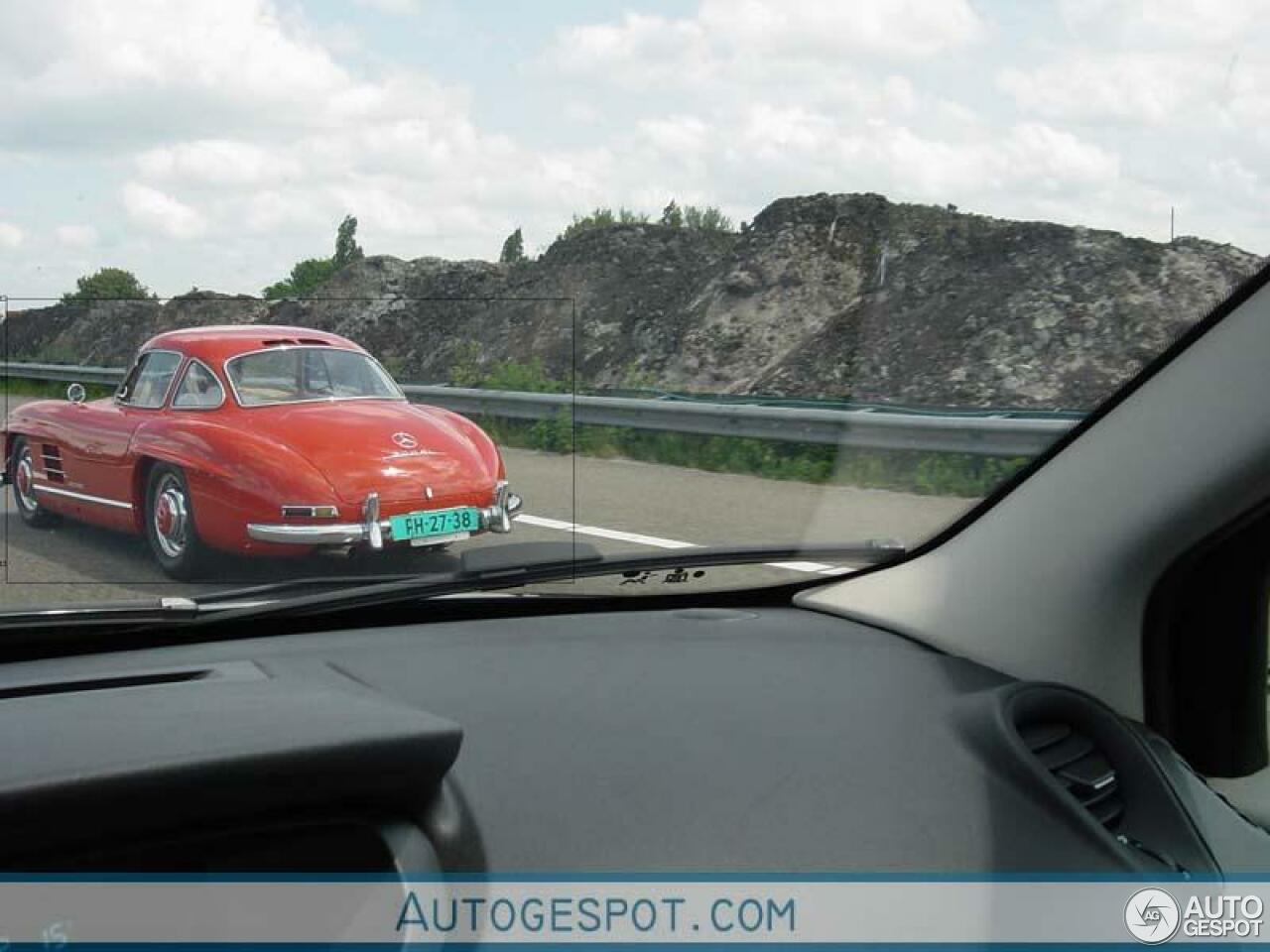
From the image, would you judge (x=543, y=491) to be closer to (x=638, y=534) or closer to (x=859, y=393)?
(x=638, y=534)

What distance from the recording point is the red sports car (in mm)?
2639

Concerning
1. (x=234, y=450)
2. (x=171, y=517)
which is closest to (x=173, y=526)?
(x=171, y=517)

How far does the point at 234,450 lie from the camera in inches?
104

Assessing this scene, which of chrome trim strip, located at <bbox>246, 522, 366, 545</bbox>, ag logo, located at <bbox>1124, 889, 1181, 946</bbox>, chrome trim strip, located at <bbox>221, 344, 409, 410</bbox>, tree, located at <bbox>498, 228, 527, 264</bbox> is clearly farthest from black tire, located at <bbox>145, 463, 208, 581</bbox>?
ag logo, located at <bbox>1124, 889, 1181, 946</bbox>

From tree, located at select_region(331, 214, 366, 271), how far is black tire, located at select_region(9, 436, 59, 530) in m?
0.73

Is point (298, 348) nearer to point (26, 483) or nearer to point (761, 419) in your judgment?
point (26, 483)

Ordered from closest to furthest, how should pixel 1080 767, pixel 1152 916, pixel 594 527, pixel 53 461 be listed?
pixel 1152 916, pixel 1080 767, pixel 53 461, pixel 594 527

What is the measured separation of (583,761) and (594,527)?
36.7 inches

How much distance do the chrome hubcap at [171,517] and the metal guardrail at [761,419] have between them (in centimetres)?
23

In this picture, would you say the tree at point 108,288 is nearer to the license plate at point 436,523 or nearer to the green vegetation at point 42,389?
the green vegetation at point 42,389

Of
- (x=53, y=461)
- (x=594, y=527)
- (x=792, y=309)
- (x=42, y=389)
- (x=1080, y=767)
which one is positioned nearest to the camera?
(x=1080, y=767)

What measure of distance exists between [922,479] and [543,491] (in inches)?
34.1

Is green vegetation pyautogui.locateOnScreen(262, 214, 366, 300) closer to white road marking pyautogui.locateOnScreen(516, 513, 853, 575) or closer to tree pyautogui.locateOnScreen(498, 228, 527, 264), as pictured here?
tree pyautogui.locateOnScreen(498, 228, 527, 264)

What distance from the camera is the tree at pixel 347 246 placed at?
8.86 ft
